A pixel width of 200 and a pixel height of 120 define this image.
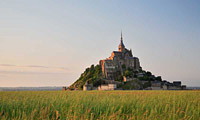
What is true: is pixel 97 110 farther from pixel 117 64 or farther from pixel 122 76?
pixel 117 64

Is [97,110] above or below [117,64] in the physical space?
below

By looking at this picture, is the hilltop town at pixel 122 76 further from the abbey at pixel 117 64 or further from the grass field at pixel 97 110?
the grass field at pixel 97 110

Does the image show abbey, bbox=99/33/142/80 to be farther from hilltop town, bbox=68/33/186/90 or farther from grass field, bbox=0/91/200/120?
grass field, bbox=0/91/200/120

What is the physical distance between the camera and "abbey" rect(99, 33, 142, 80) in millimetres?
89000

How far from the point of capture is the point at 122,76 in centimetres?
8619

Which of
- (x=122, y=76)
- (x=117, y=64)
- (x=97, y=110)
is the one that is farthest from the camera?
(x=117, y=64)

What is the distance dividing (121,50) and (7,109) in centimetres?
9673

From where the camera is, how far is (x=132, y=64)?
93.4 metres

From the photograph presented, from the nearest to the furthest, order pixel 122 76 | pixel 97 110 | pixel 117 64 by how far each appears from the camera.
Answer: pixel 97 110, pixel 122 76, pixel 117 64

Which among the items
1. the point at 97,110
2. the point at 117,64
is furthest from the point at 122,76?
the point at 97,110

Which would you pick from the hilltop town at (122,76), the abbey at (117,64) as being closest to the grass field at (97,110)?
the hilltop town at (122,76)

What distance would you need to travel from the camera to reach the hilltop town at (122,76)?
7762 centimetres

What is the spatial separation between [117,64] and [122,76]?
8.66 metres

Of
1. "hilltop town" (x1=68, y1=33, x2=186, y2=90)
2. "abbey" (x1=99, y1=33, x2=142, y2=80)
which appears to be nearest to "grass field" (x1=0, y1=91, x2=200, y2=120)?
"hilltop town" (x1=68, y1=33, x2=186, y2=90)
